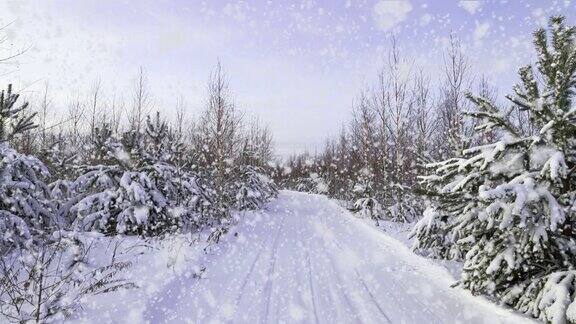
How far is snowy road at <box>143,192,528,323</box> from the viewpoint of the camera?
18.6 ft

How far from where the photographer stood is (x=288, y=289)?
6980 millimetres

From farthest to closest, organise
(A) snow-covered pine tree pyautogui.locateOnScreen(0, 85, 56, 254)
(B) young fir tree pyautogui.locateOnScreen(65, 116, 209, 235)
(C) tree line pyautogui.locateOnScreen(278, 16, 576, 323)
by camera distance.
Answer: (B) young fir tree pyautogui.locateOnScreen(65, 116, 209, 235) → (A) snow-covered pine tree pyautogui.locateOnScreen(0, 85, 56, 254) → (C) tree line pyautogui.locateOnScreen(278, 16, 576, 323)

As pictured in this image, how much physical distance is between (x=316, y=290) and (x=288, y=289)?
483 millimetres

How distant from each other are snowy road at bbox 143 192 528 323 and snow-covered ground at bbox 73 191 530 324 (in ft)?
0.05

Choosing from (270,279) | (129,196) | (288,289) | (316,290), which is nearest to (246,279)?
(270,279)

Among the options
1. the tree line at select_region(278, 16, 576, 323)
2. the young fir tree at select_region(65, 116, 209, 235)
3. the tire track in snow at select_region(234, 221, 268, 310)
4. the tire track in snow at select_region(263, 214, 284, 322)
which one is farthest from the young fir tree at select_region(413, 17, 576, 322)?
the young fir tree at select_region(65, 116, 209, 235)

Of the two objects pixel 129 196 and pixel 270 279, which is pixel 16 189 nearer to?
pixel 129 196

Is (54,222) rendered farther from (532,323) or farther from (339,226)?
(339,226)

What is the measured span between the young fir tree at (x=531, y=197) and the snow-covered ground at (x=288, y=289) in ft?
1.86

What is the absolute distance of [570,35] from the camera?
5.71m

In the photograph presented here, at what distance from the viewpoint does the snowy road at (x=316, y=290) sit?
5676mm

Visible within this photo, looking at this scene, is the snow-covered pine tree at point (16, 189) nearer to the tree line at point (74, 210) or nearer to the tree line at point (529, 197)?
the tree line at point (74, 210)

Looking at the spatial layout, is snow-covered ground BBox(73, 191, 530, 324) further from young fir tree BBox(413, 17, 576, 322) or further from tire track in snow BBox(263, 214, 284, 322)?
young fir tree BBox(413, 17, 576, 322)

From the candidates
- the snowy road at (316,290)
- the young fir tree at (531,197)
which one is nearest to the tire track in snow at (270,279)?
the snowy road at (316,290)
